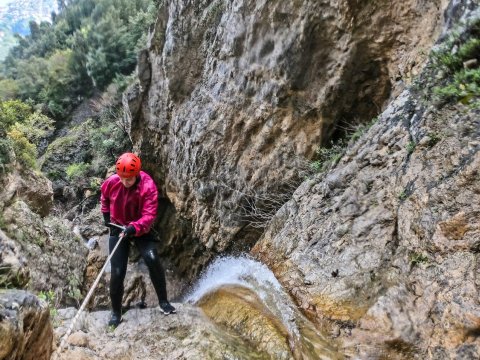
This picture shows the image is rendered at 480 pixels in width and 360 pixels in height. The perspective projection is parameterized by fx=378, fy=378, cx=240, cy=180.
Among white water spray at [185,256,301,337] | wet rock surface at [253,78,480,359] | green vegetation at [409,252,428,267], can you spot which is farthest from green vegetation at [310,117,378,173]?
green vegetation at [409,252,428,267]

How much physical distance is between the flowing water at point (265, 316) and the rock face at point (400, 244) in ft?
0.52

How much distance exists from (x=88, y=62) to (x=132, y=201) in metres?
27.7

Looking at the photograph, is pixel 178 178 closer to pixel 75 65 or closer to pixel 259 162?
pixel 259 162

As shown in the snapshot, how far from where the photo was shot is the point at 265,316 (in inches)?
179

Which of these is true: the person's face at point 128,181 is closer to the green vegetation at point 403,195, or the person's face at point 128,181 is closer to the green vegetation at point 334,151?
the green vegetation at point 403,195

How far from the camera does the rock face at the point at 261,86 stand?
7238 mm

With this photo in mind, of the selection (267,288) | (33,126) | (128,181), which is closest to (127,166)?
(128,181)

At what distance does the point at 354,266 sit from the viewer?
4.45m

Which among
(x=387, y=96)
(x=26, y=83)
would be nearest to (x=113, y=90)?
(x=26, y=83)

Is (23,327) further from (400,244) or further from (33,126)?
(33,126)

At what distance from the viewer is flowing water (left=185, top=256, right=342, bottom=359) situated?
3.89 metres

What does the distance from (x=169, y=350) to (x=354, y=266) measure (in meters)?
2.29

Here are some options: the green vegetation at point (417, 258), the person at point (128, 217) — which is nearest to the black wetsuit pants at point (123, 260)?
the person at point (128, 217)

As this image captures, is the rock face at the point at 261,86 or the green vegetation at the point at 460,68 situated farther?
the rock face at the point at 261,86
